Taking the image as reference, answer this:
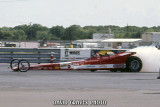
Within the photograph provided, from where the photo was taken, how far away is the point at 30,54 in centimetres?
2794

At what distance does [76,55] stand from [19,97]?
17846mm

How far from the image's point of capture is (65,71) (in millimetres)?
20109

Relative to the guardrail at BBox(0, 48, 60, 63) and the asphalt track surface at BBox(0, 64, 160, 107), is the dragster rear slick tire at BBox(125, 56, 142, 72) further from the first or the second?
the guardrail at BBox(0, 48, 60, 63)

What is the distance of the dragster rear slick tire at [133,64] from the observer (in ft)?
64.8

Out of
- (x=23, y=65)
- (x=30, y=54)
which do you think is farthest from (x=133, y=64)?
(x=30, y=54)

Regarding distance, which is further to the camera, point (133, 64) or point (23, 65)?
point (133, 64)

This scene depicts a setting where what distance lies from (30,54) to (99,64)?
9391mm

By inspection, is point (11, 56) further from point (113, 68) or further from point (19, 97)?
point (19, 97)

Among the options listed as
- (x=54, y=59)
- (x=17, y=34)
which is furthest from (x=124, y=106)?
(x=17, y=34)

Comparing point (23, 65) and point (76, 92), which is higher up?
point (23, 65)

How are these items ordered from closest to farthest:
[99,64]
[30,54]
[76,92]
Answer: [76,92], [99,64], [30,54]

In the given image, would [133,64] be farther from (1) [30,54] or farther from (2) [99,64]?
(1) [30,54]

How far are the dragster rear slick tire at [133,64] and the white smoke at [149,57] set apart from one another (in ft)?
0.89

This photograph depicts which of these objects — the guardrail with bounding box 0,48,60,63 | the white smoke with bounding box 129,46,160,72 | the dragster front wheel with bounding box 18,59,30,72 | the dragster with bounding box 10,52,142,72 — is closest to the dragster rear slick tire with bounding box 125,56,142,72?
the dragster with bounding box 10,52,142,72
